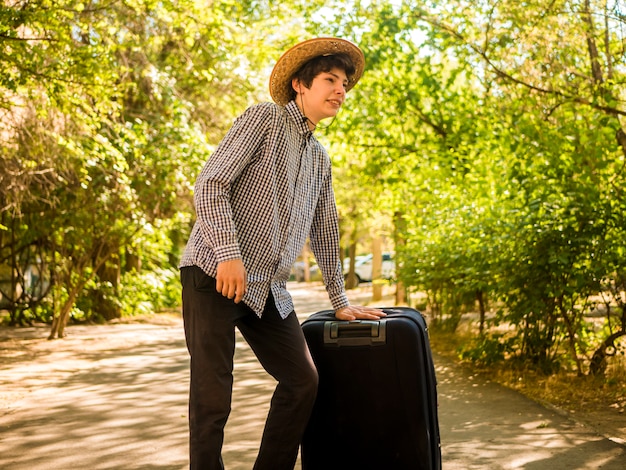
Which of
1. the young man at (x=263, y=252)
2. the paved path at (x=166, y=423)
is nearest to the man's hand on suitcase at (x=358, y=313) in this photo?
the young man at (x=263, y=252)

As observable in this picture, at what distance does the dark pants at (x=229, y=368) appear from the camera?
3.57 metres

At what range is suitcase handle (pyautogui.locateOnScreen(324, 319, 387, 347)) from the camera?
3.91 metres

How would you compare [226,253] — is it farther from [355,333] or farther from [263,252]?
[355,333]

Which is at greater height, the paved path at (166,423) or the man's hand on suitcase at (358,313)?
the man's hand on suitcase at (358,313)

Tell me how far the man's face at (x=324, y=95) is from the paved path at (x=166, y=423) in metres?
2.11

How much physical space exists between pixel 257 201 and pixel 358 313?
76 centimetres

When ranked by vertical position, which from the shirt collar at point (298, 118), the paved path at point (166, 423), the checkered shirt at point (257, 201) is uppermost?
the shirt collar at point (298, 118)

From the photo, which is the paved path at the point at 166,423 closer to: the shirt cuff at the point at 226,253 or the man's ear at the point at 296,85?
the shirt cuff at the point at 226,253

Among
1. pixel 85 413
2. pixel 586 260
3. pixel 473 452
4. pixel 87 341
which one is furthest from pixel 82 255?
pixel 473 452

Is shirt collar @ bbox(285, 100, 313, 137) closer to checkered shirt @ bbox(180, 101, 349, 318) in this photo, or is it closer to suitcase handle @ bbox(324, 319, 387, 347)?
checkered shirt @ bbox(180, 101, 349, 318)

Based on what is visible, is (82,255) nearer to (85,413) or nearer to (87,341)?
(87,341)

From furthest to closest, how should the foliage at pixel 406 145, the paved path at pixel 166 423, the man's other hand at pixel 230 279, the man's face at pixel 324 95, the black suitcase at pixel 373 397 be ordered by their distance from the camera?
the foliage at pixel 406 145 → the paved path at pixel 166 423 → the man's face at pixel 324 95 → the black suitcase at pixel 373 397 → the man's other hand at pixel 230 279

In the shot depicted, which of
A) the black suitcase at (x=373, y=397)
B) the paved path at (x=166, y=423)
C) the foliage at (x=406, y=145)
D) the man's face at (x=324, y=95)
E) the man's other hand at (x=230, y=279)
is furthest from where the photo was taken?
the foliage at (x=406, y=145)

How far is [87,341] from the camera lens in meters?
13.7
